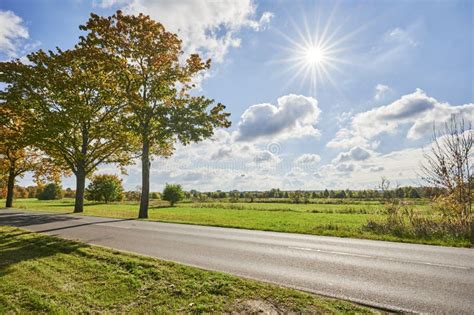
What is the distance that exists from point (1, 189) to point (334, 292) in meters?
70.5

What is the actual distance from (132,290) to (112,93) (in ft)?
66.6

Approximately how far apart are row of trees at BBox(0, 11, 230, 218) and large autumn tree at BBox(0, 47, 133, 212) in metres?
0.07

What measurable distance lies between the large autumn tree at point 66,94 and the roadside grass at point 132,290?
1778 centimetres

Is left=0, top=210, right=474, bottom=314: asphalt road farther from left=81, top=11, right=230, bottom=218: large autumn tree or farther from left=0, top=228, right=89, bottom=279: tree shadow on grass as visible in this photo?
left=81, top=11, right=230, bottom=218: large autumn tree

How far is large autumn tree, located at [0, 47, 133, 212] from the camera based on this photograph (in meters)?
23.1

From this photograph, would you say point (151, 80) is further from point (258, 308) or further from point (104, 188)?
point (104, 188)

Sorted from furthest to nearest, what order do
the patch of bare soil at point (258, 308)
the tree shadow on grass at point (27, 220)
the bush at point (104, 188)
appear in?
1. the bush at point (104, 188)
2. the tree shadow on grass at point (27, 220)
3. the patch of bare soil at point (258, 308)

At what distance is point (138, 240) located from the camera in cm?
1147

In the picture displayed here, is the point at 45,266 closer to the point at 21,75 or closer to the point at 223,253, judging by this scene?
the point at 223,253

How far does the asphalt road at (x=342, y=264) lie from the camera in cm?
554

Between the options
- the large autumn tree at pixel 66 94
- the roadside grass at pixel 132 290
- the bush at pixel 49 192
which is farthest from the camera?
the bush at pixel 49 192

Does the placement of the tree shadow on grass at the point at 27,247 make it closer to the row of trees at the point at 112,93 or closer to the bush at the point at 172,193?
the row of trees at the point at 112,93

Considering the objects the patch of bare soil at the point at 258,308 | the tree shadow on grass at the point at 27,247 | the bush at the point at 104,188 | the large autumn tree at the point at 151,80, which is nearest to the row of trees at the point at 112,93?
the large autumn tree at the point at 151,80

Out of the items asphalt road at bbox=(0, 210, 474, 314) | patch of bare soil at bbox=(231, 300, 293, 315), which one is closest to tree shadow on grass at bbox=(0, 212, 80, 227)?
asphalt road at bbox=(0, 210, 474, 314)
